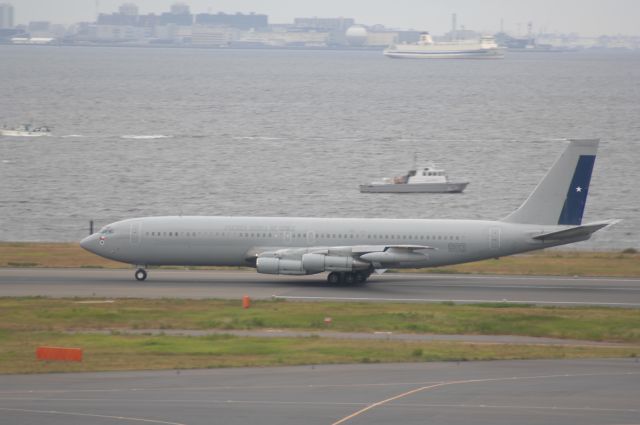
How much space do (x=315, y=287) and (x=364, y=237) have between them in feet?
12.9

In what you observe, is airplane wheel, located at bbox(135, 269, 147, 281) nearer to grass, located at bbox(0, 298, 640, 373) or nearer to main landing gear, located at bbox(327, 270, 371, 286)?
grass, located at bbox(0, 298, 640, 373)

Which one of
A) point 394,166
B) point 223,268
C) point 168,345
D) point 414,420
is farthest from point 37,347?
point 394,166

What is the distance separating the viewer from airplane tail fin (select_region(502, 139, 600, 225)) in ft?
206

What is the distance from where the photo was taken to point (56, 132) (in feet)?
623

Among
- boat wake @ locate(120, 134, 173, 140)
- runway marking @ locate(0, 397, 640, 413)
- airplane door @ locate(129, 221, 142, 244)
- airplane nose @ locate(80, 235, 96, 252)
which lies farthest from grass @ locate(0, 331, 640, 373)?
boat wake @ locate(120, 134, 173, 140)

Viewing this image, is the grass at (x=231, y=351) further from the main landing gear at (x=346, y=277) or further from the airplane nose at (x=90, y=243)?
the airplane nose at (x=90, y=243)

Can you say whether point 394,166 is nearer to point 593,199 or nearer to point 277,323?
point 593,199

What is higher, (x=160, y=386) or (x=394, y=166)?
(x=160, y=386)

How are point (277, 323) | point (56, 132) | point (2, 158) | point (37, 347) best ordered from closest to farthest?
point (37, 347) → point (277, 323) → point (2, 158) → point (56, 132)

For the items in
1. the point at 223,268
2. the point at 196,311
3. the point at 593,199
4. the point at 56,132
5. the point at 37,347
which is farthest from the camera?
the point at 56,132

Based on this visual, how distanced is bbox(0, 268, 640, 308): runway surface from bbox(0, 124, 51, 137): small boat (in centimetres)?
11851

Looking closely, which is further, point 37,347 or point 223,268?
point 223,268

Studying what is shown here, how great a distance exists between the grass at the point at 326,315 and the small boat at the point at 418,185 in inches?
2940

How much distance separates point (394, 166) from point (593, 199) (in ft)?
129
